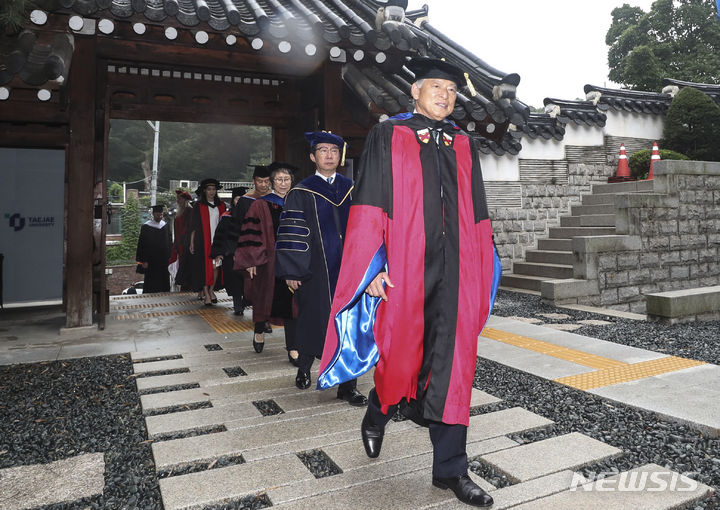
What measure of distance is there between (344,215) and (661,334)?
424cm

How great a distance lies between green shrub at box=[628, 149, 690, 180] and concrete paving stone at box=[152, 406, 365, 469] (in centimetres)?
1048

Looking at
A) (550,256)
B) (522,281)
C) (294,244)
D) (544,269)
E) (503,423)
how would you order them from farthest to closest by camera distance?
(550,256)
(522,281)
(544,269)
(294,244)
(503,423)

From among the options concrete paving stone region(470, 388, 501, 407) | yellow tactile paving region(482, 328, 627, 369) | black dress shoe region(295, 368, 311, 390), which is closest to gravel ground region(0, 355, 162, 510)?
black dress shoe region(295, 368, 311, 390)

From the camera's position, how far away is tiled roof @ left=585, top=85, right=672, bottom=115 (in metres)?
11.6

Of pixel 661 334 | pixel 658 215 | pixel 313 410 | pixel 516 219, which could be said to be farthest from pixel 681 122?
pixel 313 410

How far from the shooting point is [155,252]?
10.9 meters

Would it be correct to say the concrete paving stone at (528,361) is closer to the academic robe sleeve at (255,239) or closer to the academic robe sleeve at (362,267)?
the academic robe sleeve at (362,267)

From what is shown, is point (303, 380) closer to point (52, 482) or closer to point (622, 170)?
point (52, 482)

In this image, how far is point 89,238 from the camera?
6.16 metres

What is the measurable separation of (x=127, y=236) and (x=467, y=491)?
28.6m

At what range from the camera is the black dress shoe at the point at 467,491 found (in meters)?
2.18

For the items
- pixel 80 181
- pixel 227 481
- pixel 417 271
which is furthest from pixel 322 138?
pixel 80 181

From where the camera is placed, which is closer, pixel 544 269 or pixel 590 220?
pixel 544 269

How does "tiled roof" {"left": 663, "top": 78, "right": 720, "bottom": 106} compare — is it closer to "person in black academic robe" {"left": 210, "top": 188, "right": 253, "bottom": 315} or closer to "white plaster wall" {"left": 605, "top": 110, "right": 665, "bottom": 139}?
"white plaster wall" {"left": 605, "top": 110, "right": 665, "bottom": 139}
